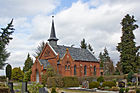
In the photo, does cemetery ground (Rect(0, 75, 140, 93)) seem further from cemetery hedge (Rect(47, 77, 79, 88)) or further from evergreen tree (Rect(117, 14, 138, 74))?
evergreen tree (Rect(117, 14, 138, 74))

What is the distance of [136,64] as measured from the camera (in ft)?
159

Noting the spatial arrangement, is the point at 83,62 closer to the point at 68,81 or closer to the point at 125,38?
the point at 125,38

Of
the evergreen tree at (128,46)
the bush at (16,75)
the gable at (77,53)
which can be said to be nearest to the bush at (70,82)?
the gable at (77,53)

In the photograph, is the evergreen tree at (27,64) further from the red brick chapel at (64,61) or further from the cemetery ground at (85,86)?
the cemetery ground at (85,86)

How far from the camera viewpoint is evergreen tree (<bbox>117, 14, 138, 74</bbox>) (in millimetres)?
48031

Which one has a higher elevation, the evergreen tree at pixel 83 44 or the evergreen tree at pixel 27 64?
the evergreen tree at pixel 83 44

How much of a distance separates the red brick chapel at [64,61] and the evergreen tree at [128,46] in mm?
9477

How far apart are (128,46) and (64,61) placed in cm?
1749

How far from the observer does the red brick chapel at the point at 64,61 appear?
45.2m

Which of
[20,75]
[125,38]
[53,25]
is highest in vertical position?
[53,25]

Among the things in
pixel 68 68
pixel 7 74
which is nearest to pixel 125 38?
pixel 68 68

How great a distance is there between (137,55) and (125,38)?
18.0ft

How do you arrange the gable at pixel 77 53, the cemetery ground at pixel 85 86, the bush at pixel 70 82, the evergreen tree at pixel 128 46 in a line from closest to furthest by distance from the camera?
the cemetery ground at pixel 85 86, the bush at pixel 70 82, the evergreen tree at pixel 128 46, the gable at pixel 77 53

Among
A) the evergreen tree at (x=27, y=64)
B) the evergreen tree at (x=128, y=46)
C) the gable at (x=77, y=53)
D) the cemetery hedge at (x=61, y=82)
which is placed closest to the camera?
the cemetery hedge at (x=61, y=82)
